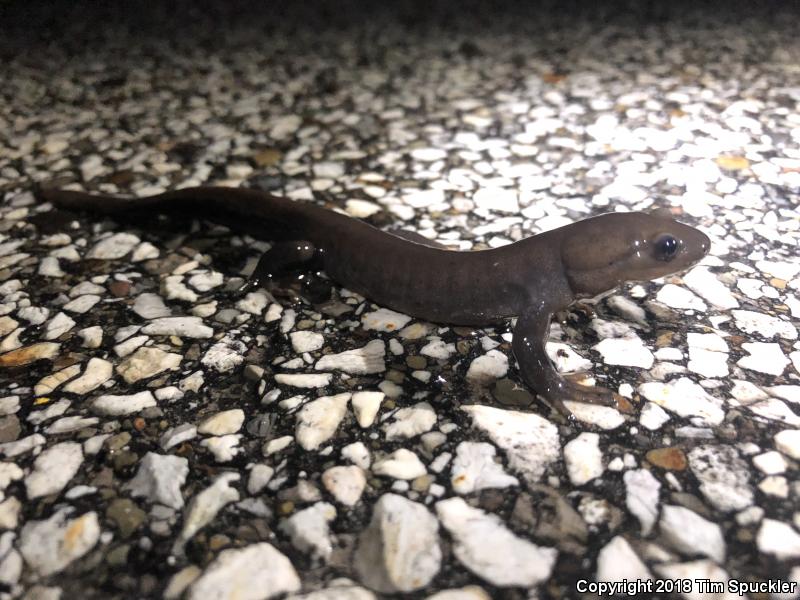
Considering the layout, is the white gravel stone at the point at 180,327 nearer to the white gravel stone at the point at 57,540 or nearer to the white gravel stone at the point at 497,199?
the white gravel stone at the point at 57,540

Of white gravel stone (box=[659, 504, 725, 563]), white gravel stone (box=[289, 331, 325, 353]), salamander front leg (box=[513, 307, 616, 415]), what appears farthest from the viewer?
white gravel stone (box=[289, 331, 325, 353])

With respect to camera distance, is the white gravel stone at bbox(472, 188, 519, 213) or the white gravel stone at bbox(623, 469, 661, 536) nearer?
the white gravel stone at bbox(623, 469, 661, 536)

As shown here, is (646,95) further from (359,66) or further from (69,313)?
(69,313)

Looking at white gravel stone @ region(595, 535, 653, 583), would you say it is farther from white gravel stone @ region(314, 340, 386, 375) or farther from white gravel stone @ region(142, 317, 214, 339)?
white gravel stone @ region(142, 317, 214, 339)

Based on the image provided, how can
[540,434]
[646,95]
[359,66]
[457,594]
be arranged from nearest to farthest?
[457,594], [540,434], [646,95], [359,66]

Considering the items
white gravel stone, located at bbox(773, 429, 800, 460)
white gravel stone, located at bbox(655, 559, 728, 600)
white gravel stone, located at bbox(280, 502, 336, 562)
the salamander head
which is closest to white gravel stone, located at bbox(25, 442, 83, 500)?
white gravel stone, located at bbox(280, 502, 336, 562)

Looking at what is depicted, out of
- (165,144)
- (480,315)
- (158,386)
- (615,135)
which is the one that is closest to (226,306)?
(158,386)
